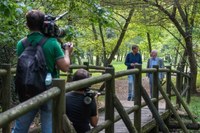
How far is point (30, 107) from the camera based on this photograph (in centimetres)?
262

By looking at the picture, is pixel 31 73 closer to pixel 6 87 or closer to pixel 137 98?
pixel 6 87

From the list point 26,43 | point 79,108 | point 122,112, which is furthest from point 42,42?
point 122,112

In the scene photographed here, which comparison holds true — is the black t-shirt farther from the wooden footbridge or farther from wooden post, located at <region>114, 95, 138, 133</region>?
wooden post, located at <region>114, 95, 138, 133</region>

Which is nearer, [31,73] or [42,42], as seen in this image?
[31,73]

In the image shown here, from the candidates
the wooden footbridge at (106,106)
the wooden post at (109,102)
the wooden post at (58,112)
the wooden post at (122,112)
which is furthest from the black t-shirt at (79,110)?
the wooden post at (122,112)

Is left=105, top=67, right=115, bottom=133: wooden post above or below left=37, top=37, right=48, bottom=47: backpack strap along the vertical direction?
below

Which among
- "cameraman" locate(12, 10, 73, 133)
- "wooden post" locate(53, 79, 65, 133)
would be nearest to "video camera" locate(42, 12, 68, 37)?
"cameraman" locate(12, 10, 73, 133)

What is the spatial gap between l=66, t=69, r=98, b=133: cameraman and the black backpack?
72 cm

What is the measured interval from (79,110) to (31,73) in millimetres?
969

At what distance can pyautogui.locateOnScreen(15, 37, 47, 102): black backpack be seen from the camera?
3430 millimetres

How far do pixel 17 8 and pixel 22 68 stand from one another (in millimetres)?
1584

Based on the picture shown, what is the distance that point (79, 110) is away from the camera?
4.19 m

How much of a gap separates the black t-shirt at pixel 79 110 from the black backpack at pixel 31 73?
28.2 inches

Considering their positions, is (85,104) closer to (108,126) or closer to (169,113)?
(108,126)
